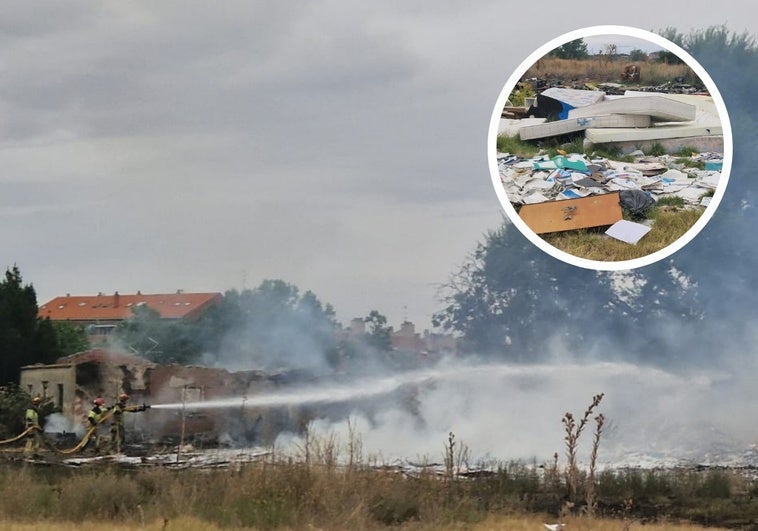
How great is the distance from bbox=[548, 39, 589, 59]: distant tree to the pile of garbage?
1.83 metres

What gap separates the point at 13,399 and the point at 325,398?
6.98 metres

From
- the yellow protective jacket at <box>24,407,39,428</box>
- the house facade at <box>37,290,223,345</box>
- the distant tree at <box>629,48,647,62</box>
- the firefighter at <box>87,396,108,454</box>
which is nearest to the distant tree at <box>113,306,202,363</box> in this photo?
the house facade at <box>37,290,223,345</box>

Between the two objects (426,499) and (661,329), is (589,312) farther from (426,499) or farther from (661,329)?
(426,499)

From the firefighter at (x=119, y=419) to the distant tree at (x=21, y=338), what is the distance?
3.88 metres

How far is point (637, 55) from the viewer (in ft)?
68.8

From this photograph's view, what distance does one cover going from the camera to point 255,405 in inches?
870

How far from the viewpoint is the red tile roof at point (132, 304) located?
23578mm

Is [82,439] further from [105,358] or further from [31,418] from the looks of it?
[105,358]

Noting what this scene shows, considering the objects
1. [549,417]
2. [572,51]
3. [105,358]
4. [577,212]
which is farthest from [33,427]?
[572,51]

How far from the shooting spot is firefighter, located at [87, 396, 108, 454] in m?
21.9

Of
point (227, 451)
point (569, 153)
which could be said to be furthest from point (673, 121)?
Answer: point (227, 451)

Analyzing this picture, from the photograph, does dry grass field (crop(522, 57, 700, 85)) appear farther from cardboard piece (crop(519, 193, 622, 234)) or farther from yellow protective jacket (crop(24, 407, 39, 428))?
yellow protective jacket (crop(24, 407, 39, 428))

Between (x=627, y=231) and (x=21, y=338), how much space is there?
13.5m

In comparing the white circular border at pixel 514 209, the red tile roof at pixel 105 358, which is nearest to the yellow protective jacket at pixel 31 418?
the red tile roof at pixel 105 358
